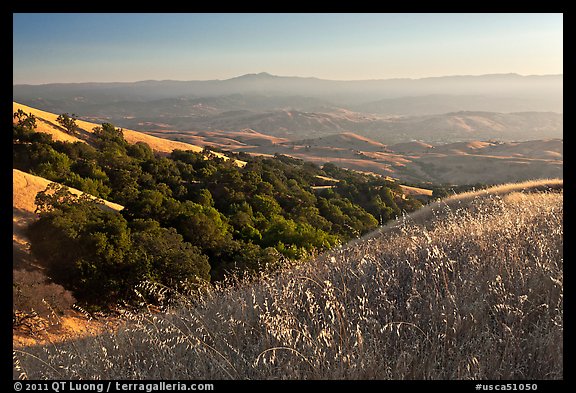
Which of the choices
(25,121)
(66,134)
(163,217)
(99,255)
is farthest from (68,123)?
(99,255)

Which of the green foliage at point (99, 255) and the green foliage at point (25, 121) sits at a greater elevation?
the green foliage at point (25, 121)

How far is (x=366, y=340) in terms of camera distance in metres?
3.18

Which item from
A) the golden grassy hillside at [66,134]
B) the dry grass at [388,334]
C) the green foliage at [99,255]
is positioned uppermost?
the golden grassy hillside at [66,134]

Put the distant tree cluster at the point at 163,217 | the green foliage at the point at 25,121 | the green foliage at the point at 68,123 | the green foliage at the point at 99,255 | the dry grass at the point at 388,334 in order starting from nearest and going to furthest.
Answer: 1. the dry grass at the point at 388,334
2. the green foliage at the point at 99,255
3. the distant tree cluster at the point at 163,217
4. the green foliage at the point at 25,121
5. the green foliage at the point at 68,123

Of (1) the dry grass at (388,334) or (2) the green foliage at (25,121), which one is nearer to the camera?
(1) the dry grass at (388,334)

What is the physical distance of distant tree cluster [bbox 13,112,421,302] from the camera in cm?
1725

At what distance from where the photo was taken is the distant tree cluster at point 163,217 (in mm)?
17250

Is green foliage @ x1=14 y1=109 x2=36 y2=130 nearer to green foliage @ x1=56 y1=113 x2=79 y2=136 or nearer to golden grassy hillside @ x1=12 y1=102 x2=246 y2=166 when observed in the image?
golden grassy hillside @ x1=12 y1=102 x2=246 y2=166

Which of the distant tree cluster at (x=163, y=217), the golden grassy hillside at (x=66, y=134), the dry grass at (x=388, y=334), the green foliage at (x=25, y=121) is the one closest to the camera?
the dry grass at (x=388, y=334)

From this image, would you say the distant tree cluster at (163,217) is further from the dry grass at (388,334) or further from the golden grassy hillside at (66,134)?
the dry grass at (388,334)

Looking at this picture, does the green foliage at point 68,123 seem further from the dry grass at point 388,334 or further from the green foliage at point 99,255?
the dry grass at point 388,334

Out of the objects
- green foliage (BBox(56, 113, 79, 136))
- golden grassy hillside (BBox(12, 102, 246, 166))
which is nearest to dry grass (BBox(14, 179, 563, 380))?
golden grassy hillside (BBox(12, 102, 246, 166))

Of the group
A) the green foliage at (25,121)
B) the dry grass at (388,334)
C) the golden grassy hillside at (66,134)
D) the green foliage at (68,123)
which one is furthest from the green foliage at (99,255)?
the green foliage at (68,123)
